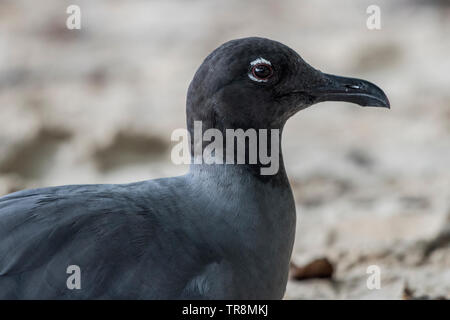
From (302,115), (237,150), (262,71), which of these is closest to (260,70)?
(262,71)

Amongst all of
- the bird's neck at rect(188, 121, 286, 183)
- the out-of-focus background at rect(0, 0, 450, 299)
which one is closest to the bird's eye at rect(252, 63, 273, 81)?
the bird's neck at rect(188, 121, 286, 183)

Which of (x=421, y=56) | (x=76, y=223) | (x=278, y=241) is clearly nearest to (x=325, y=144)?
(x=421, y=56)

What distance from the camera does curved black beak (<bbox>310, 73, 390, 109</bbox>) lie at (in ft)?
11.2

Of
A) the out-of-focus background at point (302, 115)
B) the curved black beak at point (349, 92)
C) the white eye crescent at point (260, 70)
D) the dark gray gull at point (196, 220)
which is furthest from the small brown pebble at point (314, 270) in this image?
the white eye crescent at point (260, 70)

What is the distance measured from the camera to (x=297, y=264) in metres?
4.24

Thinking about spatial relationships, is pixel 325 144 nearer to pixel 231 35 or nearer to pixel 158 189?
pixel 231 35

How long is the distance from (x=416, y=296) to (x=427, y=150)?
244 cm

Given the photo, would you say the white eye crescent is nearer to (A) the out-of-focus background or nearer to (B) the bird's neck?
(B) the bird's neck

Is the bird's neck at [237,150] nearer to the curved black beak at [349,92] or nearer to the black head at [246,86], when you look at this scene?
the black head at [246,86]

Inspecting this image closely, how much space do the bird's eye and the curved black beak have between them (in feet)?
0.78

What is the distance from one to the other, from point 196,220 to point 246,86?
0.55m

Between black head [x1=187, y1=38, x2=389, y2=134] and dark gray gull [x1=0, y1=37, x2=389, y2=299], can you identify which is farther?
black head [x1=187, y1=38, x2=389, y2=134]

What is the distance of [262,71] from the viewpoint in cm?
325

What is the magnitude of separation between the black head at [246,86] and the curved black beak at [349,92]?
0.10 metres
